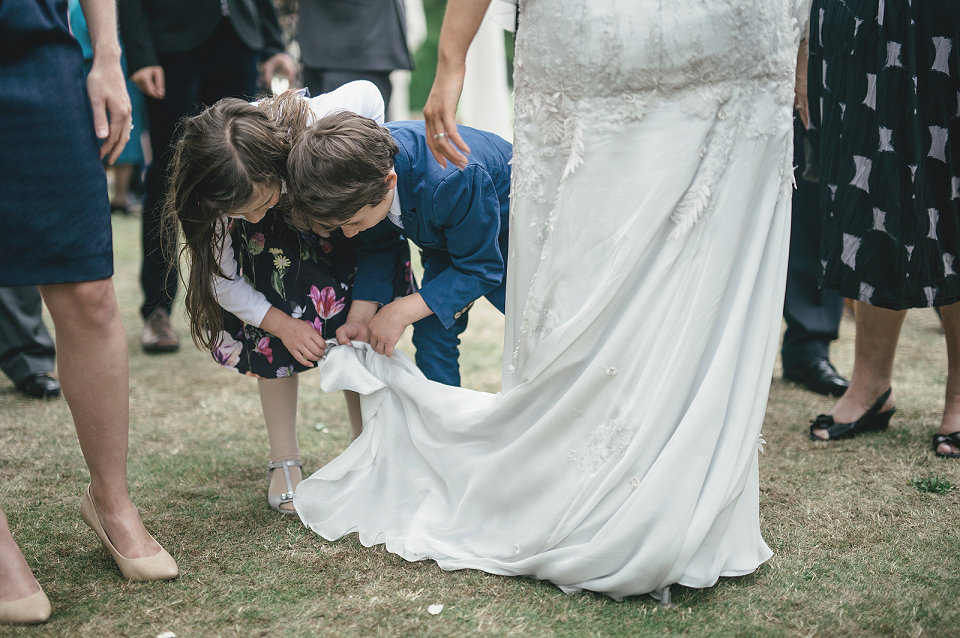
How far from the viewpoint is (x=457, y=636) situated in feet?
4.48

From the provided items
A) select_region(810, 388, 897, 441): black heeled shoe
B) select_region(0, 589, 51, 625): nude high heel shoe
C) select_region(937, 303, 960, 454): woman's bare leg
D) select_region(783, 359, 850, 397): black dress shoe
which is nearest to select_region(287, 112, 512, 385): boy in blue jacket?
select_region(0, 589, 51, 625): nude high heel shoe

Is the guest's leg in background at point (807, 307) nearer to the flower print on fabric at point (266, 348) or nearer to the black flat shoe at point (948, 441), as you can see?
the black flat shoe at point (948, 441)

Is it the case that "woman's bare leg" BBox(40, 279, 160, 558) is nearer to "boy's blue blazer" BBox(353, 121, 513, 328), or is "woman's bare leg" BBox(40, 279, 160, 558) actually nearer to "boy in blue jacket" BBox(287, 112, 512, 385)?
"boy in blue jacket" BBox(287, 112, 512, 385)

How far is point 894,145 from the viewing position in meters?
2.09

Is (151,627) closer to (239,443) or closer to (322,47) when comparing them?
(239,443)

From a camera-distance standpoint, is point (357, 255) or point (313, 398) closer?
point (357, 255)

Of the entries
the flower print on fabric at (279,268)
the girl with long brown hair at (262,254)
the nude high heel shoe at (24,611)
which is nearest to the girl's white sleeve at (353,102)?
the girl with long brown hair at (262,254)

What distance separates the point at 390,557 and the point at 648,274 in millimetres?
761

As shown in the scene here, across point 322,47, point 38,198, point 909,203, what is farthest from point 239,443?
point 909,203

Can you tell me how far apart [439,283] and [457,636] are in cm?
77

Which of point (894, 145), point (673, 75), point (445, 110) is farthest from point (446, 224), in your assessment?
point (894, 145)

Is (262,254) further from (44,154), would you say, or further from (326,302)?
(44,154)

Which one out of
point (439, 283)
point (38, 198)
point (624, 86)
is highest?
point (624, 86)

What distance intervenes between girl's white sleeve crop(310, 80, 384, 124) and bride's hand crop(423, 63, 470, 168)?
1.26 feet
